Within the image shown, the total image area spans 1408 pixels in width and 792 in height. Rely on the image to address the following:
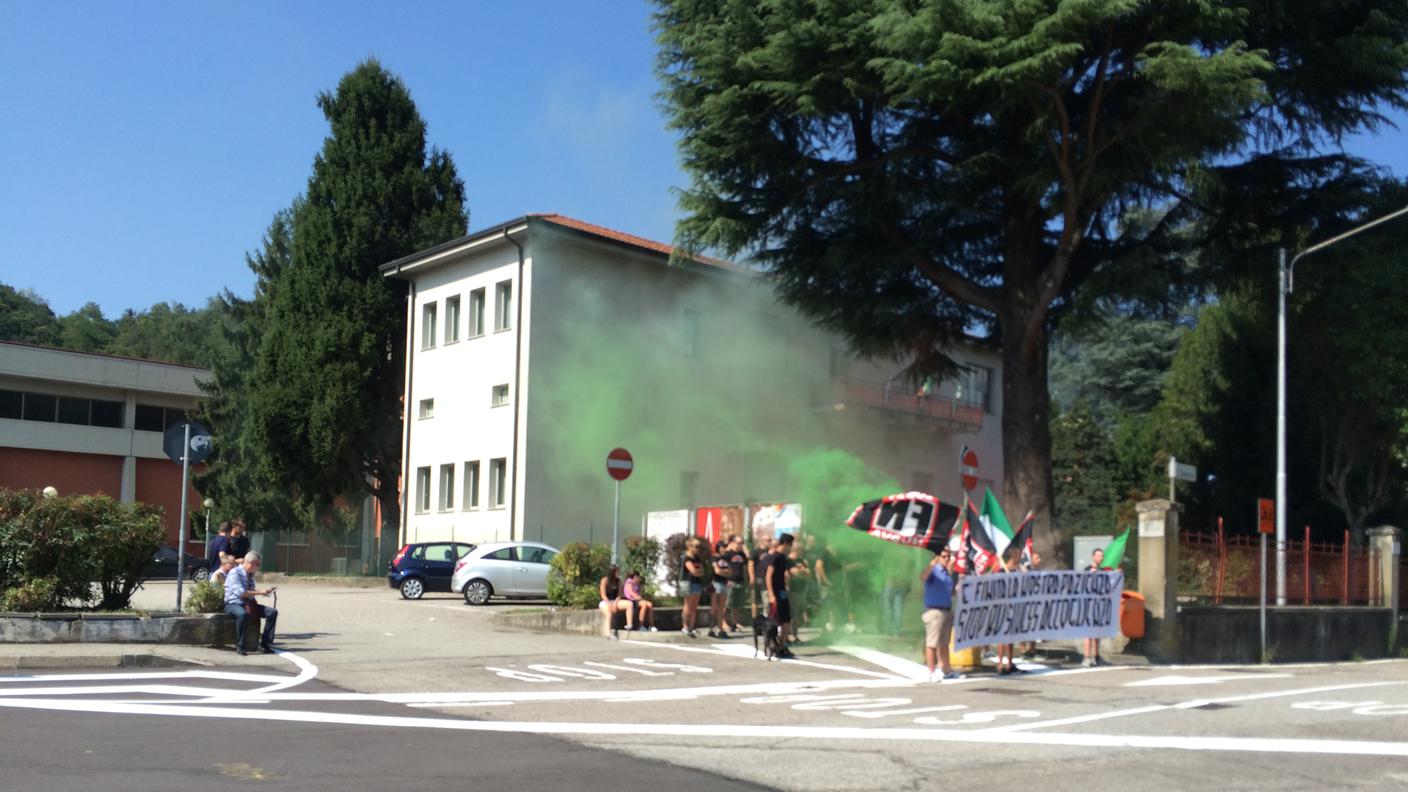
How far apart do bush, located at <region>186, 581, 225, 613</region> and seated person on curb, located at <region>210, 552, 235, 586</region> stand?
0.44 metres

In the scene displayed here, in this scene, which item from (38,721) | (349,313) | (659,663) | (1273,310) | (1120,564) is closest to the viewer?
(38,721)

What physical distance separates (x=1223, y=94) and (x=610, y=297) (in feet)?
68.1

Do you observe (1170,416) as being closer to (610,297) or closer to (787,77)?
(610,297)

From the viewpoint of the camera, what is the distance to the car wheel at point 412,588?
31922 mm

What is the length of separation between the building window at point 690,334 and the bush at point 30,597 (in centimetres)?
2431

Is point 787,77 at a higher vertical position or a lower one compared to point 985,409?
higher

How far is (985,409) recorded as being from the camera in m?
51.5

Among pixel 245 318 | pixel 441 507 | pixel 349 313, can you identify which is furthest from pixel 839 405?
pixel 245 318

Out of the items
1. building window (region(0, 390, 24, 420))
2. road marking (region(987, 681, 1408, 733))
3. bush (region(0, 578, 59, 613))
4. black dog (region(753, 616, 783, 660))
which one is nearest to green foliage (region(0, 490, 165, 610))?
bush (region(0, 578, 59, 613))

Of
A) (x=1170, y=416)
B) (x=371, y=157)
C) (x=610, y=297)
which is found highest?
(x=371, y=157)

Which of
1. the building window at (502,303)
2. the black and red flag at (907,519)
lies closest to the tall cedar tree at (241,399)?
the building window at (502,303)

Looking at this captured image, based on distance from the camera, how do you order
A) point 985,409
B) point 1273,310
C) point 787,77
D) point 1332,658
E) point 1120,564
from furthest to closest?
point 985,409 → point 1273,310 → point 1332,658 → point 787,77 → point 1120,564

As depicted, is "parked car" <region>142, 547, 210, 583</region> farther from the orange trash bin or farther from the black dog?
the orange trash bin

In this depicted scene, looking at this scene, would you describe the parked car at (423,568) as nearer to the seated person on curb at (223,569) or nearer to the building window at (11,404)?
the seated person on curb at (223,569)
